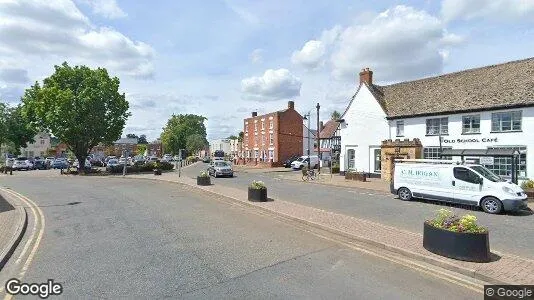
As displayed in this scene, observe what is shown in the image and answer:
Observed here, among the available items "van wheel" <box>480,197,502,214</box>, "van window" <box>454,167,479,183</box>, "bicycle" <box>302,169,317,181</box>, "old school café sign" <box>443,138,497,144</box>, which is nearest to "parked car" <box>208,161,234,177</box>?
"bicycle" <box>302,169,317,181</box>

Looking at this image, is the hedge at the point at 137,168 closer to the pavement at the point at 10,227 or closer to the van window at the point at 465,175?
the pavement at the point at 10,227

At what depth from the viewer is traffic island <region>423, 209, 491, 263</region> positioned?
7770 millimetres

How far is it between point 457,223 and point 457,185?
9.88 meters

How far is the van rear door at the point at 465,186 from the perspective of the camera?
643 inches

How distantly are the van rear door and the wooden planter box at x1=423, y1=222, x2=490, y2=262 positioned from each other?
9.51 m

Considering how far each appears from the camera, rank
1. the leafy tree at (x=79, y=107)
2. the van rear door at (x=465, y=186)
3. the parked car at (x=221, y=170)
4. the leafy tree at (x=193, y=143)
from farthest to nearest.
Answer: the leafy tree at (x=193, y=143), the leafy tree at (x=79, y=107), the parked car at (x=221, y=170), the van rear door at (x=465, y=186)

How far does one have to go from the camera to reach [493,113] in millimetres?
24422

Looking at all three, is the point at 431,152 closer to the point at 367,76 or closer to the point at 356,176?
the point at 356,176

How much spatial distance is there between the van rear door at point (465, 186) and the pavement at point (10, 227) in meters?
17.0

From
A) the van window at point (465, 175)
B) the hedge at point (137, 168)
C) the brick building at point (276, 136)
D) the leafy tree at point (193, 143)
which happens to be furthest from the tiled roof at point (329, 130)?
the leafy tree at point (193, 143)

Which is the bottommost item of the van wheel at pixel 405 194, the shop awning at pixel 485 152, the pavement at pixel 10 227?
the pavement at pixel 10 227

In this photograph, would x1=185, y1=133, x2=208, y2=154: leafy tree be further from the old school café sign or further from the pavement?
the pavement

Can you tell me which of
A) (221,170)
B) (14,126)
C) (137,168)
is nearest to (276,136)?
(137,168)

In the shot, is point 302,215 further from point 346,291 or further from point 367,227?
point 346,291
